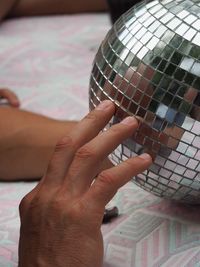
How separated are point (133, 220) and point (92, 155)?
0.13 meters

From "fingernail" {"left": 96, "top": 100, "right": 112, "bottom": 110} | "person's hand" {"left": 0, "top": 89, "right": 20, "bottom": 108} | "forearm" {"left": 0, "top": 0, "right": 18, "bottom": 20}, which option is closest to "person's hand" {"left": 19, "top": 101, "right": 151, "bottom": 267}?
"fingernail" {"left": 96, "top": 100, "right": 112, "bottom": 110}

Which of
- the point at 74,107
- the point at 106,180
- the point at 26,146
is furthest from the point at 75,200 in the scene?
the point at 74,107

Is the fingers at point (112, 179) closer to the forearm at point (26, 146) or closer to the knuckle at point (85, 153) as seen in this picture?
the knuckle at point (85, 153)

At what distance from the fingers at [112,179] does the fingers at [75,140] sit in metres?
0.03

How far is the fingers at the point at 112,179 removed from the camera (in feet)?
1.26

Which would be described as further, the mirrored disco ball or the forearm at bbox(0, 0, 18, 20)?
the forearm at bbox(0, 0, 18, 20)

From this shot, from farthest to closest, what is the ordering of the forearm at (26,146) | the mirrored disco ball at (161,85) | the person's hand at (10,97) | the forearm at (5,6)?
1. the forearm at (5,6)
2. the person's hand at (10,97)
3. the forearm at (26,146)
4. the mirrored disco ball at (161,85)

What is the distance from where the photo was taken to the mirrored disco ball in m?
0.37

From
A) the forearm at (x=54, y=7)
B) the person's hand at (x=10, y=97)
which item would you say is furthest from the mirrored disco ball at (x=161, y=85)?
the forearm at (x=54, y=7)

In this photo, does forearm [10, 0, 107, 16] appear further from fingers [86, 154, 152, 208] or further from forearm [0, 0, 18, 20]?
fingers [86, 154, 152, 208]

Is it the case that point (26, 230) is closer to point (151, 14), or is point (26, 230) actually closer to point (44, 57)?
point (151, 14)

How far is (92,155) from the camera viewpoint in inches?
15.5

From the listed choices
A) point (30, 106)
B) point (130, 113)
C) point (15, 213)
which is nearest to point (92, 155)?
point (130, 113)

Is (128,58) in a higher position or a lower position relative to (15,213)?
higher
